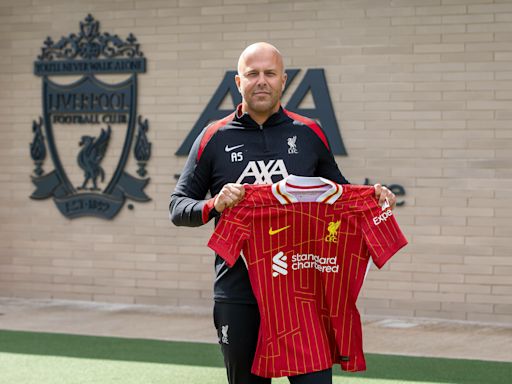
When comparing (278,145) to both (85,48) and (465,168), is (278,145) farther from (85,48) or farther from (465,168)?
(85,48)

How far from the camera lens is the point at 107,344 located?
8500mm

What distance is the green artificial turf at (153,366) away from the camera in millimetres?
7133

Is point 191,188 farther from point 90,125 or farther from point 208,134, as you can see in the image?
point 90,125

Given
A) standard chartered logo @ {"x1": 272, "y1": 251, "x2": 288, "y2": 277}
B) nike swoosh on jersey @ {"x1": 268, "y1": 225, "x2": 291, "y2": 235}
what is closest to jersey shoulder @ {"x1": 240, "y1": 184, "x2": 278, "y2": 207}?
nike swoosh on jersey @ {"x1": 268, "y1": 225, "x2": 291, "y2": 235}

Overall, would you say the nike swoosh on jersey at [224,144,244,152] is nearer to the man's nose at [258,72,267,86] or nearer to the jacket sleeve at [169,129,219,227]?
Answer: the jacket sleeve at [169,129,219,227]

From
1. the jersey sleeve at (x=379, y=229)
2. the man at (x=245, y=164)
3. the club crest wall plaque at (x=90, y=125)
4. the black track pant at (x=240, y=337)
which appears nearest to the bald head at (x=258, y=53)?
the man at (x=245, y=164)

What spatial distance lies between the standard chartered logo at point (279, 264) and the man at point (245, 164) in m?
0.12

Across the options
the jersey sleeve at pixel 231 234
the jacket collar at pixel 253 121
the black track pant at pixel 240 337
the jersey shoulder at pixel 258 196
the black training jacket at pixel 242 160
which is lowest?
the black track pant at pixel 240 337

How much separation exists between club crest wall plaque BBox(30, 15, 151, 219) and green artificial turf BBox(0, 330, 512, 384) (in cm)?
251

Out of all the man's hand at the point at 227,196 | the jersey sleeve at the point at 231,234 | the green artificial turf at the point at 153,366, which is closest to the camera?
the man's hand at the point at 227,196

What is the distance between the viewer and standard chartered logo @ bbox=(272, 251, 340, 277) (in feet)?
14.3

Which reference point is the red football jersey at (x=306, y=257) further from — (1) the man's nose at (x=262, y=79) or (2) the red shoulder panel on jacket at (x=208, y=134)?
(1) the man's nose at (x=262, y=79)

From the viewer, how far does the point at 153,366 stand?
24.9 ft

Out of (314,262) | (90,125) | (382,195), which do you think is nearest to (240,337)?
(314,262)
